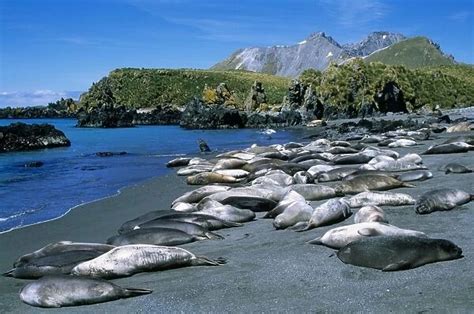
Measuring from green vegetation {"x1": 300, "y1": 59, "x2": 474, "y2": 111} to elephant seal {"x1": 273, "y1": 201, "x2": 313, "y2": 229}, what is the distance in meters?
50.1

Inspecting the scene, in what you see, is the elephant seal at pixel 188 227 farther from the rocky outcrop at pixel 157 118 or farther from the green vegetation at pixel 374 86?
the rocky outcrop at pixel 157 118

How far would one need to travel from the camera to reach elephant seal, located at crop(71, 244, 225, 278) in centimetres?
543

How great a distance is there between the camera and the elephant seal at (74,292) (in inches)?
187

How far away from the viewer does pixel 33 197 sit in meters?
13.2

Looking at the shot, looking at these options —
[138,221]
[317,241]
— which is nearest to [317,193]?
[138,221]

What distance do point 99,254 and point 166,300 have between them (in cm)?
154

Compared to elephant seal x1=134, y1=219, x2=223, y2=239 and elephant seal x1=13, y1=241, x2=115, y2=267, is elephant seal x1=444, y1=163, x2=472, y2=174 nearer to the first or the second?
elephant seal x1=134, y1=219, x2=223, y2=239

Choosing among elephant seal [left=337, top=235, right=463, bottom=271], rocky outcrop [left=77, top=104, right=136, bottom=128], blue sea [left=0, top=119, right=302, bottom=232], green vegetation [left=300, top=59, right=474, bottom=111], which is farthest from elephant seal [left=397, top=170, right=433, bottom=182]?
rocky outcrop [left=77, top=104, right=136, bottom=128]

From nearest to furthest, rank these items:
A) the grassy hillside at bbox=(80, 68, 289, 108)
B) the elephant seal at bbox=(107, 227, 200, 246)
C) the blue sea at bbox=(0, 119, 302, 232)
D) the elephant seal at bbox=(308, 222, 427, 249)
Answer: the elephant seal at bbox=(308, 222, 427, 249) < the elephant seal at bbox=(107, 227, 200, 246) < the blue sea at bbox=(0, 119, 302, 232) < the grassy hillside at bbox=(80, 68, 289, 108)

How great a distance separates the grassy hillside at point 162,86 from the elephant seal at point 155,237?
102m

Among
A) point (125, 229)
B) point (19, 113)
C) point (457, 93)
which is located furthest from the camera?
point (19, 113)

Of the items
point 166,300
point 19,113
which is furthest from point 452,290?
point 19,113

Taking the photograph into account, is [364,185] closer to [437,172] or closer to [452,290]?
[437,172]

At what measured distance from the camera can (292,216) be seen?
7.19 meters
